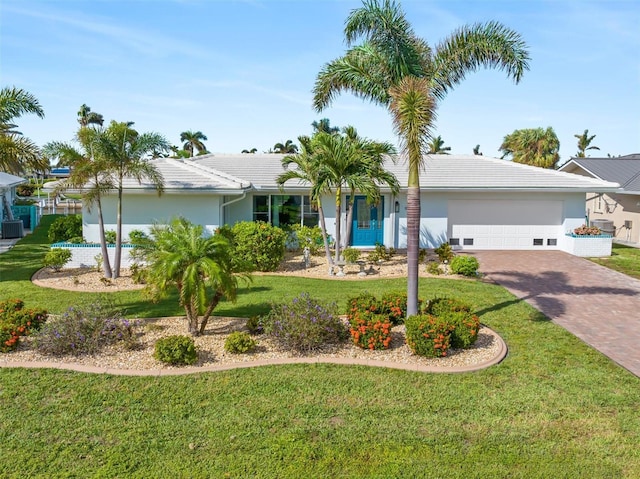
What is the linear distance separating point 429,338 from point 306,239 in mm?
10659

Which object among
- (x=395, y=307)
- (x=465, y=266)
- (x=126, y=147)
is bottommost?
(x=395, y=307)

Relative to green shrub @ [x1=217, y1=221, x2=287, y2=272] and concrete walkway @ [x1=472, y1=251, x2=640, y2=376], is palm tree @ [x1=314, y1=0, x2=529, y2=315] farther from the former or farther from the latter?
green shrub @ [x1=217, y1=221, x2=287, y2=272]

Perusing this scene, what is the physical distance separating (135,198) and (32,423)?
488 inches

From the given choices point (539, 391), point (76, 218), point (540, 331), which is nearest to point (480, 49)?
point (540, 331)

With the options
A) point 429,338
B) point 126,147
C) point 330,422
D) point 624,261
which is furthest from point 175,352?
point 624,261

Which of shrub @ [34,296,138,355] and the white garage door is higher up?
the white garage door

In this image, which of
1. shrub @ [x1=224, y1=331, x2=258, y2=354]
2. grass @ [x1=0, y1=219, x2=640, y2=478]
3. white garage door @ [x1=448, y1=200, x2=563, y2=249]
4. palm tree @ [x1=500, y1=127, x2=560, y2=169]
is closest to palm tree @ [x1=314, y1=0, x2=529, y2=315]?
grass @ [x1=0, y1=219, x2=640, y2=478]

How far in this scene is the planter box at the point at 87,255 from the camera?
648 inches

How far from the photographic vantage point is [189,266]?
343 inches

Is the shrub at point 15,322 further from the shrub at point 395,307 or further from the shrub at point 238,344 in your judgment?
the shrub at point 395,307

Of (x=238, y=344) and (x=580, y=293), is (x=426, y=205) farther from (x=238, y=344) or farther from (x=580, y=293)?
(x=238, y=344)

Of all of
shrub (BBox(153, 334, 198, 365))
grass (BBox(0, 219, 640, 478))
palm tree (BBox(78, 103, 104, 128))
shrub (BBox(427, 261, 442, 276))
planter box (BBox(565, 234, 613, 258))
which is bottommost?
grass (BBox(0, 219, 640, 478))

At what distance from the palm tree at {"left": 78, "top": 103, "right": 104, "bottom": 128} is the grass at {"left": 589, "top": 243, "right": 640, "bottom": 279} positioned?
54.6 meters

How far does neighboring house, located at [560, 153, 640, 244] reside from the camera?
24.8 metres
